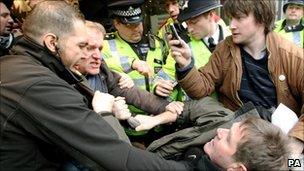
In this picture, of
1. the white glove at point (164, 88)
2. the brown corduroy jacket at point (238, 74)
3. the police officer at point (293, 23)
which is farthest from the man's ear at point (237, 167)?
the police officer at point (293, 23)

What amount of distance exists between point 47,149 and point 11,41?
1.28 m

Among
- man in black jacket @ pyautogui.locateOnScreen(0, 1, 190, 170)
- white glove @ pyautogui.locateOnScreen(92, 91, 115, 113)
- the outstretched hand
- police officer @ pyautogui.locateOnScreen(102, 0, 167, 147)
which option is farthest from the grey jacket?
police officer @ pyautogui.locateOnScreen(102, 0, 167, 147)

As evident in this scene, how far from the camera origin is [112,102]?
226 cm

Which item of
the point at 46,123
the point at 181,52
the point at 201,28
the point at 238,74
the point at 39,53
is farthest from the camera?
the point at 201,28

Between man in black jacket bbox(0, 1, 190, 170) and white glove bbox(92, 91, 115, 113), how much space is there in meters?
0.23

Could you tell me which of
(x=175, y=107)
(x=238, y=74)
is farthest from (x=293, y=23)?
(x=175, y=107)

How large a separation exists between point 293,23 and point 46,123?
3.76 m

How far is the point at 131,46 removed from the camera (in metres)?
3.41

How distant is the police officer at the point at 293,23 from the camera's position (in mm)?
4574

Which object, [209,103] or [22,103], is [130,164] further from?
[209,103]

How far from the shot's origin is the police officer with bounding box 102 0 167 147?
3240 millimetres

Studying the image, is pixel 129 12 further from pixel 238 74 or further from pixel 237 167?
pixel 237 167

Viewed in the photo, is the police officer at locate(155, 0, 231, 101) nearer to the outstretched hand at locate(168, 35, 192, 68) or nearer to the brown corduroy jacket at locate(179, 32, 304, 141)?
the brown corduroy jacket at locate(179, 32, 304, 141)

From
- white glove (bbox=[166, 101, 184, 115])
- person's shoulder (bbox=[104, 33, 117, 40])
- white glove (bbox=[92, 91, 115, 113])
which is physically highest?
person's shoulder (bbox=[104, 33, 117, 40])
